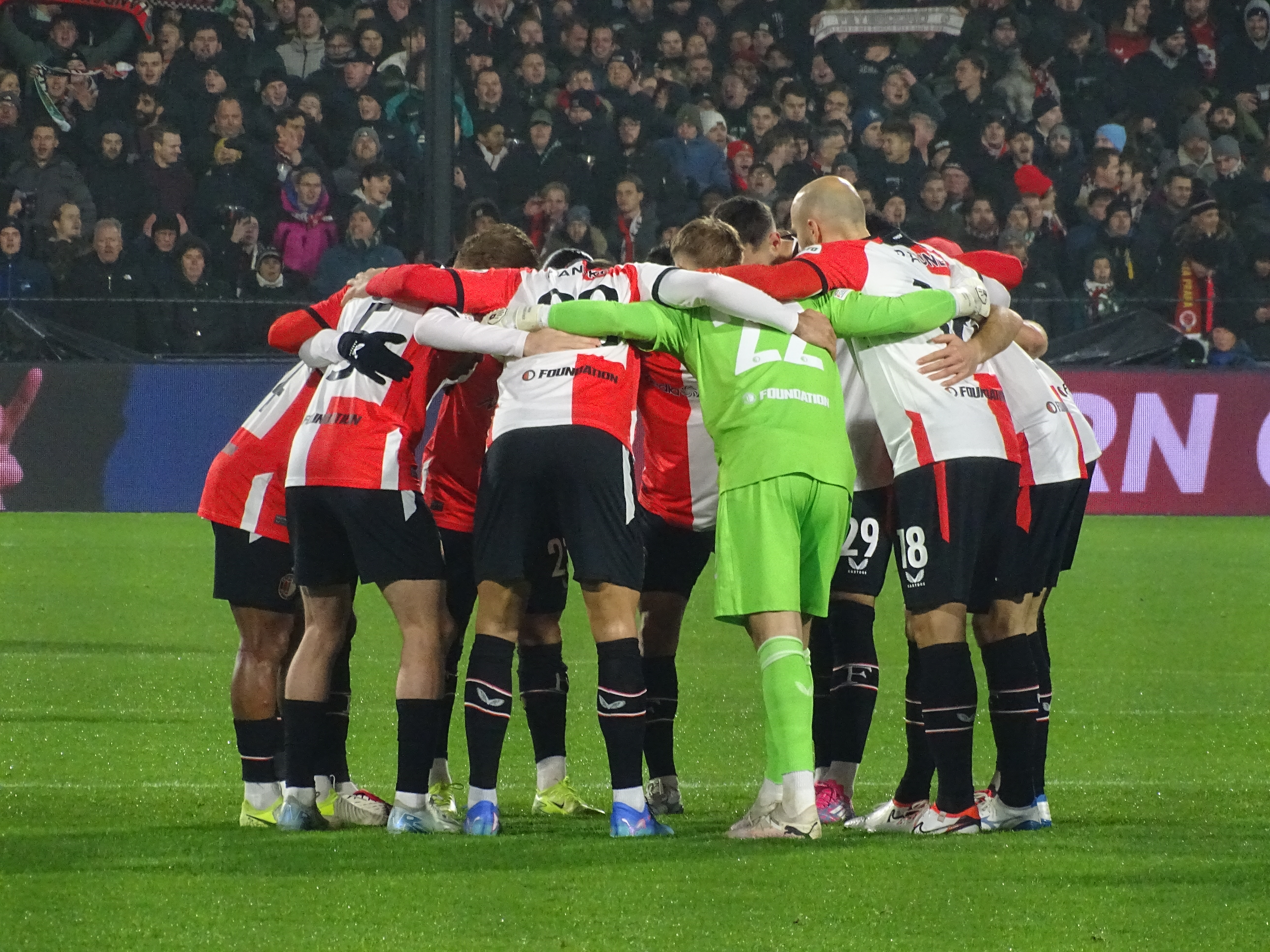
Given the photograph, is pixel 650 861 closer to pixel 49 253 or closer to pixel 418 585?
pixel 418 585

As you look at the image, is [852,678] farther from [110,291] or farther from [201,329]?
[110,291]

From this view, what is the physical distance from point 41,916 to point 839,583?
2.59 m

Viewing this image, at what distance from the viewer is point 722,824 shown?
18.0 feet

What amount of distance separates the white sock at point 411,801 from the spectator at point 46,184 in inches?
472

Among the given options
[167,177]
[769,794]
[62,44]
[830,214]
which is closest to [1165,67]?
[167,177]

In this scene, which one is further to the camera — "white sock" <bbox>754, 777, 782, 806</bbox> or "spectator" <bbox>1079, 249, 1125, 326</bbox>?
"spectator" <bbox>1079, 249, 1125, 326</bbox>

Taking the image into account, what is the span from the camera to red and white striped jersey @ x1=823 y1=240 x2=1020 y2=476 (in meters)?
5.26

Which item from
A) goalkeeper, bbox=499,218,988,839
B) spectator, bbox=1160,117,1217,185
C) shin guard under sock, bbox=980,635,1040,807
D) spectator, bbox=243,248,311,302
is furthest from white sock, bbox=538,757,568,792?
spectator, bbox=1160,117,1217,185

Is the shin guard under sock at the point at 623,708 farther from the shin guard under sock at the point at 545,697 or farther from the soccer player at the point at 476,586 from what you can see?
the shin guard under sock at the point at 545,697

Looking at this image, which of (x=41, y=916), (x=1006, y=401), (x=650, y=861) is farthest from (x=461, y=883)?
(x=1006, y=401)

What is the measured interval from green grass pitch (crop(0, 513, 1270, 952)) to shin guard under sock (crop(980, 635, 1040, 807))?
18cm

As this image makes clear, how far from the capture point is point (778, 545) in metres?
5.08

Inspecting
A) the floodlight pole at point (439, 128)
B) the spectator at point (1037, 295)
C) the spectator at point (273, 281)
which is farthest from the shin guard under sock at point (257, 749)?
the spectator at point (273, 281)

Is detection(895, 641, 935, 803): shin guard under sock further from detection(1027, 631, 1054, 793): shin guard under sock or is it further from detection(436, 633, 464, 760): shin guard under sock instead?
detection(436, 633, 464, 760): shin guard under sock
